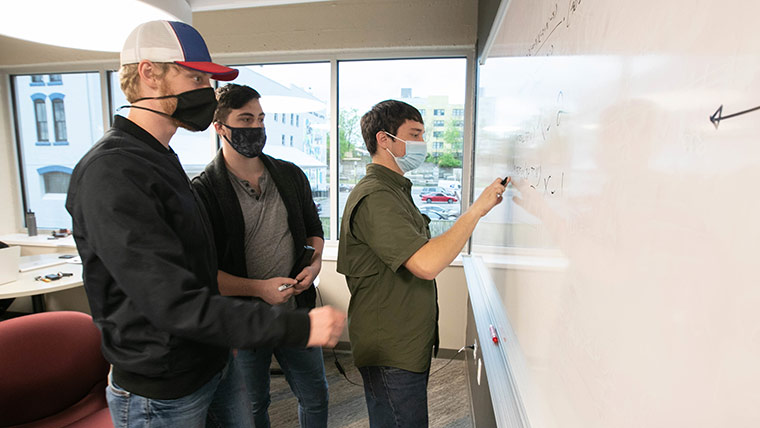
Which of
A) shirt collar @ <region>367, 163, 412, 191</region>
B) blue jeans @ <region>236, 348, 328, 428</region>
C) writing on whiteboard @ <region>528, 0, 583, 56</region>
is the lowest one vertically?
blue jeans @ <region>236, 348, 328, 428</region>

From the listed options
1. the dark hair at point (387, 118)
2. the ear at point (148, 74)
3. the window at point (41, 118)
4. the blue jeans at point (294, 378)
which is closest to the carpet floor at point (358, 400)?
the blue jeans at point (294, 378)

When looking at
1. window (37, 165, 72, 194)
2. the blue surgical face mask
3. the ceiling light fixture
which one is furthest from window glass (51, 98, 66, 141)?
the blue surgical face mask

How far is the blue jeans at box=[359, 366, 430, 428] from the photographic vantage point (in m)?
1.18

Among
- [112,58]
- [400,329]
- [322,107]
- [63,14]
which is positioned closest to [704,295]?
[400,329]

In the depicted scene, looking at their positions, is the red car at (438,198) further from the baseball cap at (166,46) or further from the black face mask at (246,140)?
the baseball cap at (166,46)

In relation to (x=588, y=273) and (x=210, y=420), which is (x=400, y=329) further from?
→ (x=588, y=273)

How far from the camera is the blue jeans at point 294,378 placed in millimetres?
1471

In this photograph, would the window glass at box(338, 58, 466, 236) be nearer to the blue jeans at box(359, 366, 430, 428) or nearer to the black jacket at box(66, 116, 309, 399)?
the blue jeans at box(359, 366, 430, 428)

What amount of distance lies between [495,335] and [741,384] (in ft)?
3.22

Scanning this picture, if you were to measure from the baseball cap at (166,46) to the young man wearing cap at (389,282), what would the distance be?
0.55 meters

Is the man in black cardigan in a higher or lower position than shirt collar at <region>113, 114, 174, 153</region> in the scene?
lower

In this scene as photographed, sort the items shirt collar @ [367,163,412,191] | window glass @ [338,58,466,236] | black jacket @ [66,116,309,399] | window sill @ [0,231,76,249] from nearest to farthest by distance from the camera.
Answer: black jacket @ [66,116,309,399], shirt collar @ [367,163,412,191], window glass @ [338,58,466,236], window sill @ [0,231,76,249]

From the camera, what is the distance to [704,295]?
30 centimetres

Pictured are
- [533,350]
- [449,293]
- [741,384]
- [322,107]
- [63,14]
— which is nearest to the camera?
[741,384]
